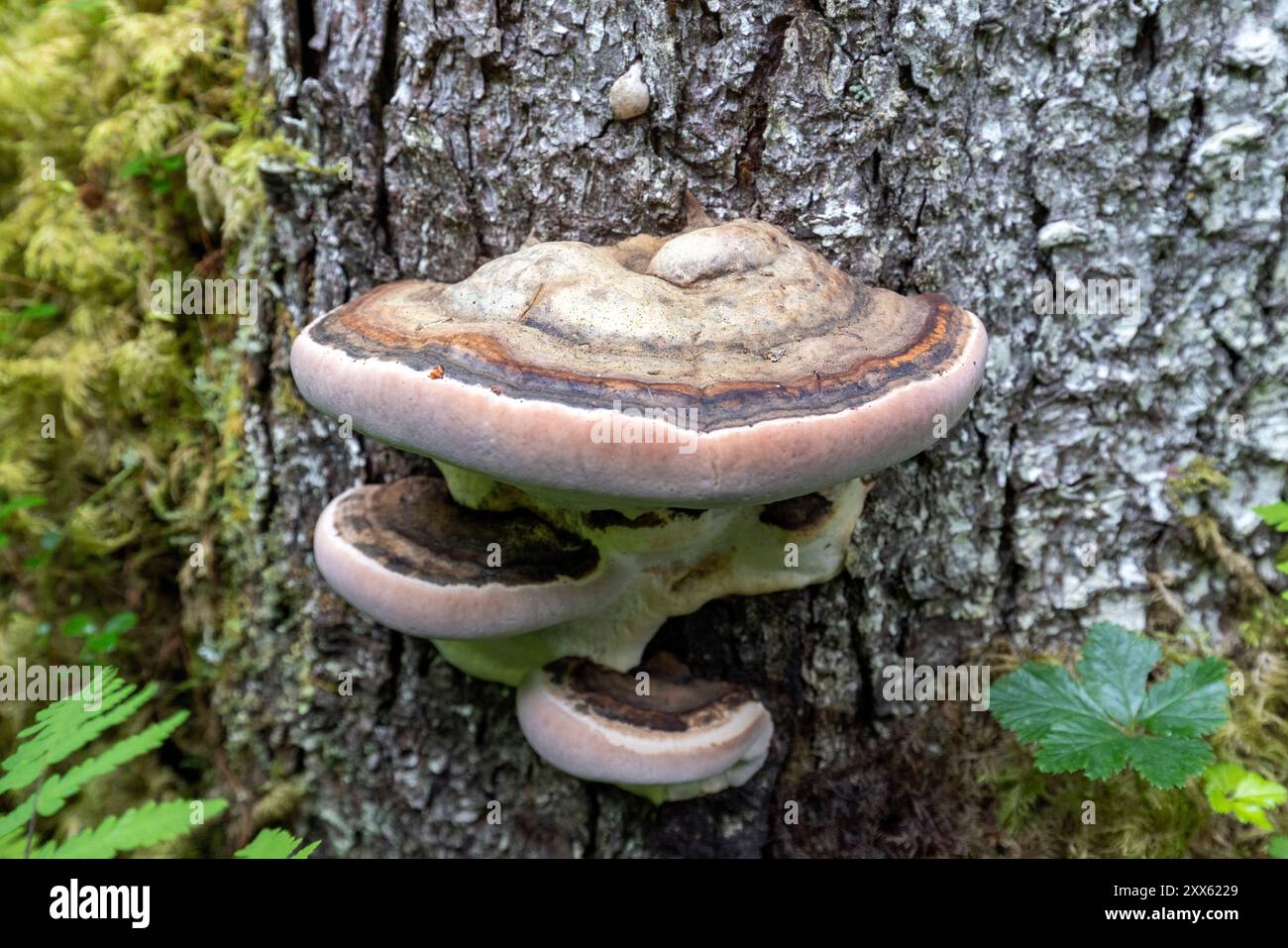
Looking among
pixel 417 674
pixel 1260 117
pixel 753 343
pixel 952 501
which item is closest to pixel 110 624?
pixel 417 674

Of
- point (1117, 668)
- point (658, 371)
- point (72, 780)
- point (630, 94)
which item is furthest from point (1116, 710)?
point (72, 780)

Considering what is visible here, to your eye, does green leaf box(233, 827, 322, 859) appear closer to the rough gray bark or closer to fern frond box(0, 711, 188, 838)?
fern frond box(0, 711, 188, 838)

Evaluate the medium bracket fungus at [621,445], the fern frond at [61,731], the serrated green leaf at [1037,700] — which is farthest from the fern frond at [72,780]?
the serrated green leaf at [1037,700]

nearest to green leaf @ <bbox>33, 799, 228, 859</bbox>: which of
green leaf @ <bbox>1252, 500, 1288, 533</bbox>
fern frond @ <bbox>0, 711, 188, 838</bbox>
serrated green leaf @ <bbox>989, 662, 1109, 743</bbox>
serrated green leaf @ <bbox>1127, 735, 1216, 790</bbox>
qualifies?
fern frond @ <bbox>0, 711, 188, 838</bbox>

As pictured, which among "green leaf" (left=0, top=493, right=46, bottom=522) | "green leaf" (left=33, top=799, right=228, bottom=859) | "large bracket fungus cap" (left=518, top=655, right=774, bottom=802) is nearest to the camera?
"green leaf" (left=33, top=799, right=228, bottom=859)

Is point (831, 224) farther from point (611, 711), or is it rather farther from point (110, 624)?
point (110, 624)

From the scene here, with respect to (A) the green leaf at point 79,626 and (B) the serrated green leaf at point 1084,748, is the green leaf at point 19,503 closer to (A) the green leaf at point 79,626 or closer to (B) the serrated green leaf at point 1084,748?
(A) the green leaf at point 79,626
